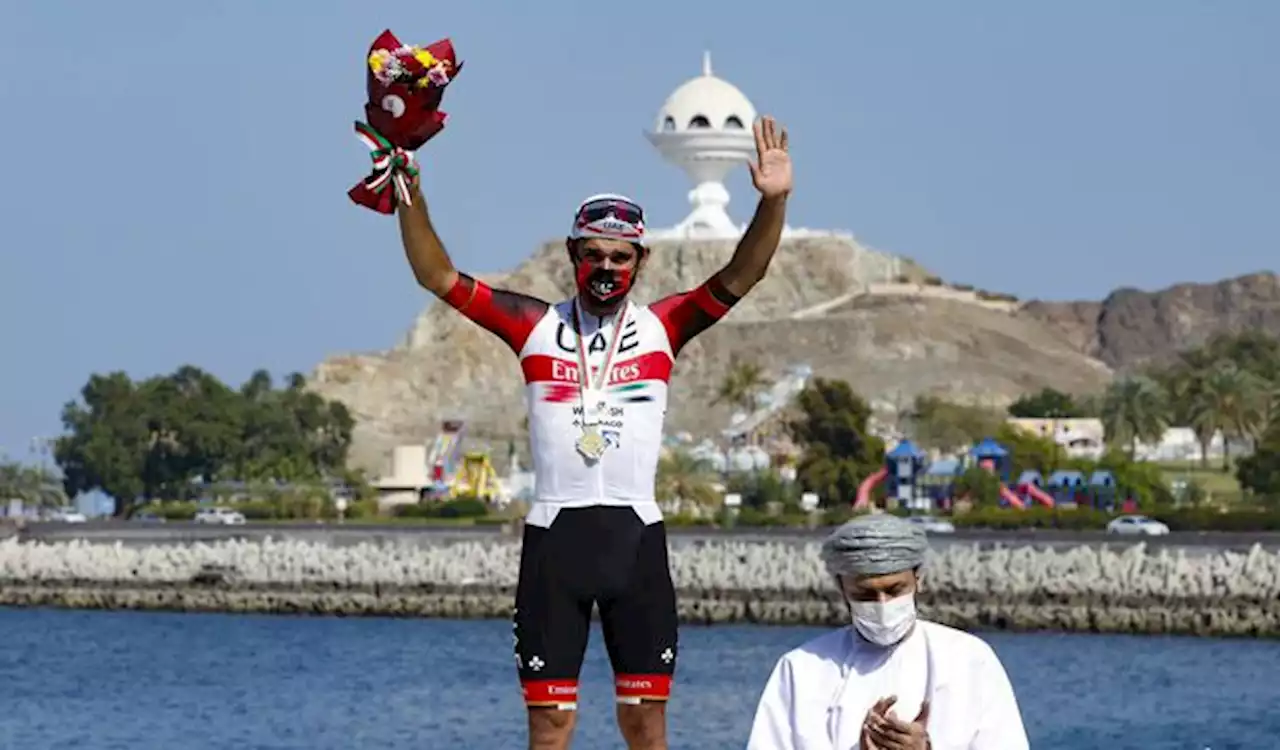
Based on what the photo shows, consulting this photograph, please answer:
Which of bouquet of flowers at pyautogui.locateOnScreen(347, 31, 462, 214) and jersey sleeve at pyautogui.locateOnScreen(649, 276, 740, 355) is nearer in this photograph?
bouquet of flowers at pyautogui.locateOnScreen(347, 31, 462, 214)

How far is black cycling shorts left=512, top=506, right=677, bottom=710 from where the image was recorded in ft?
24.4

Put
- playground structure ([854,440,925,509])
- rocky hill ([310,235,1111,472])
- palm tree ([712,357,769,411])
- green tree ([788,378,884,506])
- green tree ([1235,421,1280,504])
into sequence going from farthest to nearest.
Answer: rocky hill ([310,235,1111,472]) → palm tree ([712,357,769,411]) → green tree ([788,378,884,506]) → playground structure ([854,440,925,509]) → green tree ([1235,421,1280,504])

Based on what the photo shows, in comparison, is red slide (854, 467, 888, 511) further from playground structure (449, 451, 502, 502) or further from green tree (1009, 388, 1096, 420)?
green tree (1009, 388, 1096, 420)

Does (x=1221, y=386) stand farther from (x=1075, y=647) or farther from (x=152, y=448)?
(x=1075, y=647)

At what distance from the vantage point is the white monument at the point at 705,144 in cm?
15150

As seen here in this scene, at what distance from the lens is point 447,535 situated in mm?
62969

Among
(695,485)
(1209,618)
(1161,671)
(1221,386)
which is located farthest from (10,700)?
(1221,386)

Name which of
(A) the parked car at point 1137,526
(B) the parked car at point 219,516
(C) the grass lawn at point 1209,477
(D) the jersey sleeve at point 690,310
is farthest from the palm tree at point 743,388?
(D) the jersey sleeve at point 690,310

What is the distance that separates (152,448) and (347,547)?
167 ft

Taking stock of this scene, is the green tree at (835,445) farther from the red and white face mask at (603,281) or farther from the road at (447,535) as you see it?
the red and white face mask at (603,281)

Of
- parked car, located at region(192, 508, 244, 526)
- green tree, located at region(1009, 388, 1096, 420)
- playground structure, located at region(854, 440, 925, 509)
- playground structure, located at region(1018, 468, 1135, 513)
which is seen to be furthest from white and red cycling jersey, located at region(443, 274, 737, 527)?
green tree, located at region(1009, 388, 1096, 420)

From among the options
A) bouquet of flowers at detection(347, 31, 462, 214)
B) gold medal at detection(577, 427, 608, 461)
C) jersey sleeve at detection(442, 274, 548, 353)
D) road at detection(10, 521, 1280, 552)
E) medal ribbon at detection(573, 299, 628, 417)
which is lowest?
gold medal at detection(577, 427, 608, 461)

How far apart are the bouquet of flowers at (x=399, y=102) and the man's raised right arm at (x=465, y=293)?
157mm

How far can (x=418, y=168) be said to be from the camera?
7.34 metres
